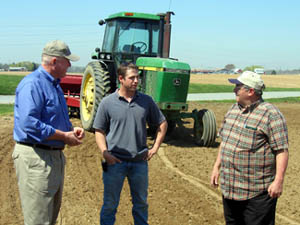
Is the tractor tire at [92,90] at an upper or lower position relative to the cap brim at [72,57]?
lower

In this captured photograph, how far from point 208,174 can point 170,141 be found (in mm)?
2351

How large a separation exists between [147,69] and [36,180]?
5.35m

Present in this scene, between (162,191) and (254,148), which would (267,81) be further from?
(254,148)

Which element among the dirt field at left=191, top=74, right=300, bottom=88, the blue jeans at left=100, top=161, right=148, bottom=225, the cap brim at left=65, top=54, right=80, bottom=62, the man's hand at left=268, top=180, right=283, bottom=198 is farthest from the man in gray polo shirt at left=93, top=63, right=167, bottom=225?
the dirt field at left=191, top=74, right=300, bottom=88

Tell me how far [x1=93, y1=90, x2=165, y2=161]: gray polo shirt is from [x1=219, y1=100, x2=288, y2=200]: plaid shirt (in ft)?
2.57

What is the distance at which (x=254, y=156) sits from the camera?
304 centimetres

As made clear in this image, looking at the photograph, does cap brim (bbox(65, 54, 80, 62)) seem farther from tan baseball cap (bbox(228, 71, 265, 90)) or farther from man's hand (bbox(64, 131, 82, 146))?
tan baseball cap (bbox(228, 71, 265, 90))

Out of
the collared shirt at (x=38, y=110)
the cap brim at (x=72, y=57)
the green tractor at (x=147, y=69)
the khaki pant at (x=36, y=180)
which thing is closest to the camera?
the collared shirt at (x=38, y=110)

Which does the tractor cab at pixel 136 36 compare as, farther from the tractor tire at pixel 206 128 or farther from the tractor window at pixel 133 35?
the tractor tire at pixel 206 128

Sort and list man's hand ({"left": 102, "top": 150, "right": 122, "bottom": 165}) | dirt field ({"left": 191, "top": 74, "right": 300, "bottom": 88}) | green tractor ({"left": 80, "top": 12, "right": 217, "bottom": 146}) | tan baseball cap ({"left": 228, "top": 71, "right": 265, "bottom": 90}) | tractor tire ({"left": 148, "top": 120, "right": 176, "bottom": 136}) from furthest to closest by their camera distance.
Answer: dirt field ({"left": 191, "top": 74, "right": 300, "bottom": 88}), tractor tire ({"left": 148, "top": 120, "right": 176, "bottom": 136}), green tractor ({"left": 80, "top": 12, "right": 217, "bottom": 146}), man's hand ({"left": 102, "top": 150, "right": 122, "bottom": 165}), tan baseball cap ({"left": 228, "top": 71, "right": 265, "bottom": 90})

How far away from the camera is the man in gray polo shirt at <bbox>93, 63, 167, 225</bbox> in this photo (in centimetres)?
341

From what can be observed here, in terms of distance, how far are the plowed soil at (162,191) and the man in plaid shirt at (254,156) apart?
4.29ft

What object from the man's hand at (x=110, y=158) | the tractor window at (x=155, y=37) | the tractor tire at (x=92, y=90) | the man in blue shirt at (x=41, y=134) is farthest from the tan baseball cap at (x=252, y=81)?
the tractor window at (x=155, y=37)

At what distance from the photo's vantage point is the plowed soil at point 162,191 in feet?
14.3
